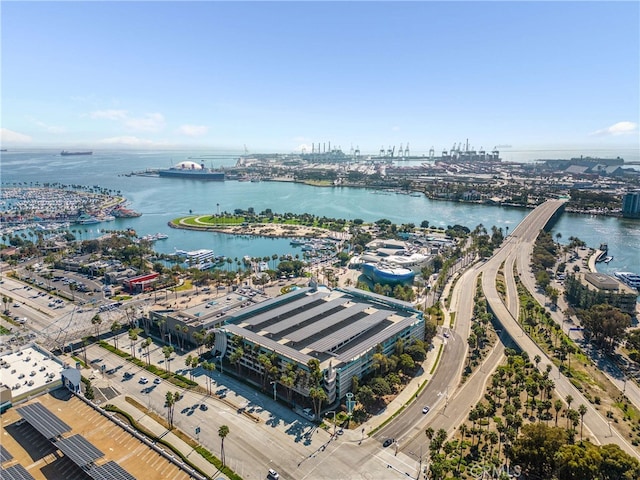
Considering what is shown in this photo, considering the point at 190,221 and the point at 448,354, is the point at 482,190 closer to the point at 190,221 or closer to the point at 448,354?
the point at 190,221

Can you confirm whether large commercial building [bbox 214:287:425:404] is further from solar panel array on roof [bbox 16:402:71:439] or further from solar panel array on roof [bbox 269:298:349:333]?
solar panel array on roof [bbox 16:402:71:439]

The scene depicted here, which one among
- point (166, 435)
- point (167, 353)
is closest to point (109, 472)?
point (166, 435)

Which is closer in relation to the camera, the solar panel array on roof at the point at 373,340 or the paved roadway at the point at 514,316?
the paved roadway at the point at 514,316

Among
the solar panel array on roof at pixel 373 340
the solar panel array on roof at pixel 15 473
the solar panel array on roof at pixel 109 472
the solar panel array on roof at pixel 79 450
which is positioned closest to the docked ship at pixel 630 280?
the solar panel array on roof at pixel 373 340

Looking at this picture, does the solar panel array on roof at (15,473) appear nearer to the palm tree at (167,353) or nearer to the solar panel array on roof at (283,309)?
the palm tree at (167,353)

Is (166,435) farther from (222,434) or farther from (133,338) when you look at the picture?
(133,338)

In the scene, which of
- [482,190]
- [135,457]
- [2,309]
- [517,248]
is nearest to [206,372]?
[135,457]

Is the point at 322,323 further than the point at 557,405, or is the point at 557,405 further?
the point at 322,323
